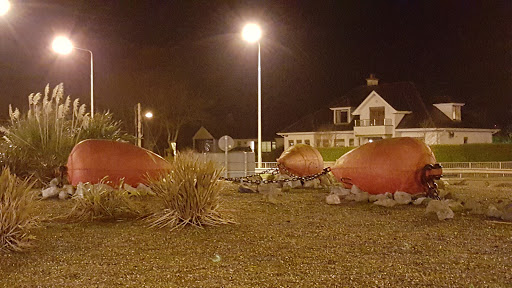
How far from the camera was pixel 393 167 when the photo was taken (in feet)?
48.3

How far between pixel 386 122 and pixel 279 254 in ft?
157

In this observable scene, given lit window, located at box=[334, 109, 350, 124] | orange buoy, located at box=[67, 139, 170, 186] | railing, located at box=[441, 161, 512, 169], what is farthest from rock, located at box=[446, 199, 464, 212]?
lit window, located at box=[334, 109, 350, 124]

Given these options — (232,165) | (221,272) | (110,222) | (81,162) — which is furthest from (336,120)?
(221,272)

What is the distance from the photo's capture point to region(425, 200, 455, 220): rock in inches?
449

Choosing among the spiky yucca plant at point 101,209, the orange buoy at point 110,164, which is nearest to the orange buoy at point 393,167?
→ the orange buoy at point 110,164

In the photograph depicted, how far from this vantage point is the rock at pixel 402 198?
1390 centimetres

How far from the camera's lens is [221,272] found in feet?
24.2

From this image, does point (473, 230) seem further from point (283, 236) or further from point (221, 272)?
point (221, 272)

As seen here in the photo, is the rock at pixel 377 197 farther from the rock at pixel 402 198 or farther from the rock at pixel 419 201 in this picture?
the rock at pixel 419 201

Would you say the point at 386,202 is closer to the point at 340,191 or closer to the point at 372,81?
the point at 340,191

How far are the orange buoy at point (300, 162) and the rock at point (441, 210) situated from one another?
9.02 m

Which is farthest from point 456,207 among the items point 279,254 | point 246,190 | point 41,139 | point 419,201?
point 41,139

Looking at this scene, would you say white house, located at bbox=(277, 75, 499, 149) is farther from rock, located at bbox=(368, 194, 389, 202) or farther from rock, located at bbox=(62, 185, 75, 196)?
rock, located at bbox=(62, 185, 75, 196)

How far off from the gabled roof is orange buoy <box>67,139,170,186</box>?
125 ft
